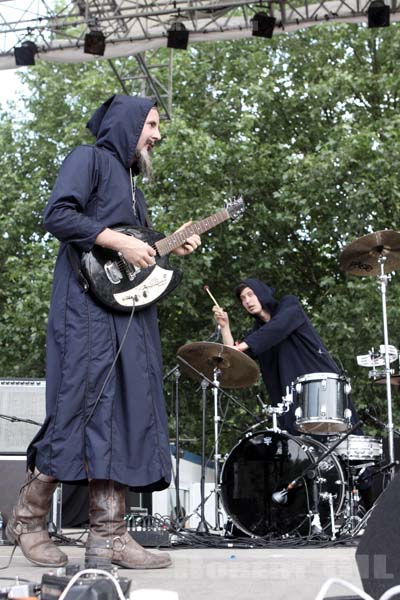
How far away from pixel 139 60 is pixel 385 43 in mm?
7145

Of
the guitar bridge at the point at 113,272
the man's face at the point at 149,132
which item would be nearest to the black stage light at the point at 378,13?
the man's face at the point at 149,132

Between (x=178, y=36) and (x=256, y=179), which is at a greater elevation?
(x=256, y=179)

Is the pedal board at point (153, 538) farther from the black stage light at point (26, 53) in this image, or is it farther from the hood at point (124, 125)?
the black stage light at point (26, 53)

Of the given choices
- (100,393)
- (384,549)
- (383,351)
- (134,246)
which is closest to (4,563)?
(100,393)

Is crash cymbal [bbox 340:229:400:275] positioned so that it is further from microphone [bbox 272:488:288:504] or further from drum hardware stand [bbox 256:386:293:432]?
microphone [bbox 272:488:288:504]

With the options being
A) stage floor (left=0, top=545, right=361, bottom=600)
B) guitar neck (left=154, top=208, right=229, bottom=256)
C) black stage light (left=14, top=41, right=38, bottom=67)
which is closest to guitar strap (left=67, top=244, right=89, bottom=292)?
guitar neck (left=154, top=208, right=229, bottom=256)

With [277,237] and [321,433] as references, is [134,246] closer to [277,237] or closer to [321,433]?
[321,433]

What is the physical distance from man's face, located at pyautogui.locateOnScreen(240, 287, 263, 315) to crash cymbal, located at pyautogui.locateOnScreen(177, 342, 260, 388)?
599 mm

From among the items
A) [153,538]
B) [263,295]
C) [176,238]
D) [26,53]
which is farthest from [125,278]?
[26,53]

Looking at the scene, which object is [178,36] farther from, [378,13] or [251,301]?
[251,301]

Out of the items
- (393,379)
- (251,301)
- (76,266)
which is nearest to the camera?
(76,266)

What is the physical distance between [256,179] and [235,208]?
9443 mm

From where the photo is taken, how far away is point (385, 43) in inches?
626

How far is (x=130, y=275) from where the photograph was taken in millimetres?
3457
